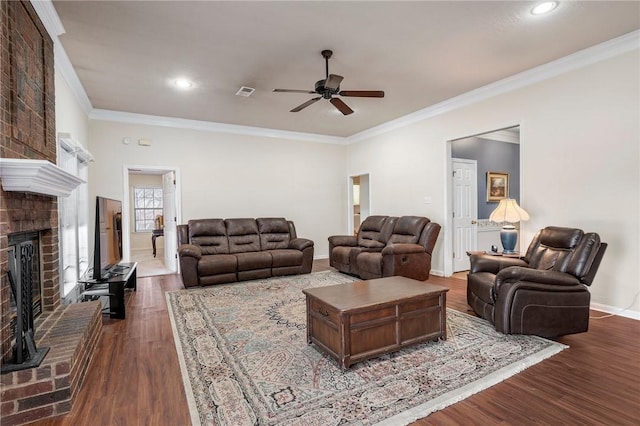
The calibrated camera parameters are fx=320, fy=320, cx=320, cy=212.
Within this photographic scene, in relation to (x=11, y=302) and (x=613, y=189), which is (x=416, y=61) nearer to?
(x=613, y=189)

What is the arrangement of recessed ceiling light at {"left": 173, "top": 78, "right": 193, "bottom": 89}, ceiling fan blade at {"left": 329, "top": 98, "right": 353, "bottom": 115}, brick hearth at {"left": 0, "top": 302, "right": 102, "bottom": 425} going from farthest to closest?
recessed ceiling light at {"left": 173, "top": 78, "right": 193, "bottom": 89} < ceiling fan blade at {"left": 329, "top": 98, "right": 353, "bottom": 115} < brick hearth at {"left": 0, "top": 302, "right": 102, "bottom": 425}

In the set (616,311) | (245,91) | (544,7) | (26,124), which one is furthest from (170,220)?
(616,311)

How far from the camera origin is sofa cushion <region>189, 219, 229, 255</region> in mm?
5402

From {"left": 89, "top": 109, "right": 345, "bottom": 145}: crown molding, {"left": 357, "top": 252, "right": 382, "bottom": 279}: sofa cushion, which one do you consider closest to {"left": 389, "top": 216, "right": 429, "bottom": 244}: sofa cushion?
{"left": 357, "top": 252, "right": 382, "bottom": 279}: sofa cushion

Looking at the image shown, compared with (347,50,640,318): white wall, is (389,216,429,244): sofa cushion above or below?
below

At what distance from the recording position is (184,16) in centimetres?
271

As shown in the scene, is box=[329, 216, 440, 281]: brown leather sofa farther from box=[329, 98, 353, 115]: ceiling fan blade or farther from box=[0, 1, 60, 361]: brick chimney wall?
box=[0, 1, 60, 361]: brick chimney wall

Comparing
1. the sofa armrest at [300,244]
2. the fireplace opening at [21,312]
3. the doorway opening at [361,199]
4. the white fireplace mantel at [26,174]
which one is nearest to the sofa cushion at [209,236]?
the sofa armrest at [300,244]

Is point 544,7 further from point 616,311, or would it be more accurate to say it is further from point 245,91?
point 245,91

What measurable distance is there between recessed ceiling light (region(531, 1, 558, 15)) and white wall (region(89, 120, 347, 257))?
16.0 feet

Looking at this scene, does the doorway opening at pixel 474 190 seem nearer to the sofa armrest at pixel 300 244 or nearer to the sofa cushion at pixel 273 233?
the sofa armrest at pixel 300 244

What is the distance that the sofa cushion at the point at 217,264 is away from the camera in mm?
4742

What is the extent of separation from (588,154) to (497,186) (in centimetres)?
276

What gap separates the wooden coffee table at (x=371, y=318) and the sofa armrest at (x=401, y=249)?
1657 millimetres
